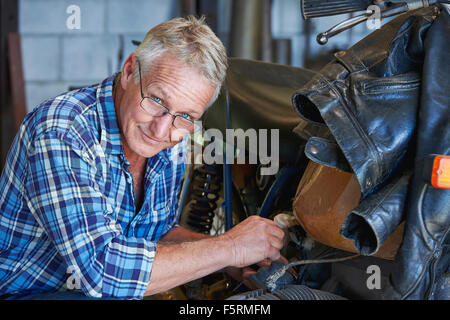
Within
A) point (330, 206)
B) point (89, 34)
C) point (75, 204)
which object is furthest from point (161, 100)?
point (89, 34)

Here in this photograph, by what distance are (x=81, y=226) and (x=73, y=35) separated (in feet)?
10.8

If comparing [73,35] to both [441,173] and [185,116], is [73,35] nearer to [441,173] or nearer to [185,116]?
[185,116]

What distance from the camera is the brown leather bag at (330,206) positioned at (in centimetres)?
103

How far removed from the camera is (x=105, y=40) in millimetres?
4074

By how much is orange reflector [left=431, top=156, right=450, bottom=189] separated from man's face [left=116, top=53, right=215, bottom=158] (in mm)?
646

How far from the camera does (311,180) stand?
3.79 ft

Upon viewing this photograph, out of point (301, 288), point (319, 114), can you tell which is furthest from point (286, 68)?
point (301, 288)

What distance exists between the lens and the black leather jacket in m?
0.89

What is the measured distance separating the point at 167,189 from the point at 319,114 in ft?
2.11

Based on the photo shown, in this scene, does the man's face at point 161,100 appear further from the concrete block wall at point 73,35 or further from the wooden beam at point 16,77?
the wooden beam at point 16,77

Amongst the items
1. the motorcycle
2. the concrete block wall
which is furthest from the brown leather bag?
the concrete block wall

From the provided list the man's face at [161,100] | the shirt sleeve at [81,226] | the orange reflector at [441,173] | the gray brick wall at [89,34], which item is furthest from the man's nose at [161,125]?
the gray brick wall at [89,34]

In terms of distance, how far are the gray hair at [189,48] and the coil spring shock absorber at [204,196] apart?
0.47 meters
